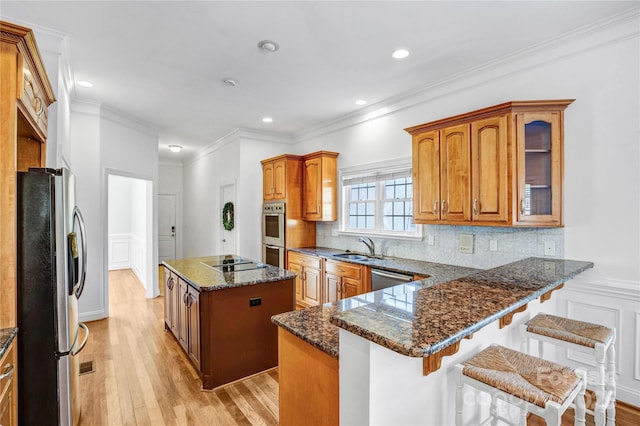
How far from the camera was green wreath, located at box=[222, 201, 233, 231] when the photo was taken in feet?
18.5

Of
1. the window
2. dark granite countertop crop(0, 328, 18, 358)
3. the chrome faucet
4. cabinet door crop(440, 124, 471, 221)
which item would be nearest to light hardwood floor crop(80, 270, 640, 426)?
dark granite countertop crop(0, 328, 18, 358)

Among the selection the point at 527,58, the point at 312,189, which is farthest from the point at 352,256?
the point at 527,58

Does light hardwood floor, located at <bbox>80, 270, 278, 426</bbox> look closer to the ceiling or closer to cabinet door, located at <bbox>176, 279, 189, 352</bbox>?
cabinet door, located at <bbox>176, 279, 189, 352</bbox>

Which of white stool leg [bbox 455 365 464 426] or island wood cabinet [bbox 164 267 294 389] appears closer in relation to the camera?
white stool leg [bbox 455 365 464 426]

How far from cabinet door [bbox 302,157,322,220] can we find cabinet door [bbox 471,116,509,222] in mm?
2313

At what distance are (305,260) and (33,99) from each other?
10.9ft

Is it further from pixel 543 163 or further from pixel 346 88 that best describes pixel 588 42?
pixel 346 88

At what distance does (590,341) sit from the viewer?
5.49 feet

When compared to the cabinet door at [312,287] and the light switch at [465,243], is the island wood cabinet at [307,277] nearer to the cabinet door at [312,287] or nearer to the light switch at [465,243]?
the cabinet door at [312,287]

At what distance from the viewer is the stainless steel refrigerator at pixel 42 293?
5.01ft

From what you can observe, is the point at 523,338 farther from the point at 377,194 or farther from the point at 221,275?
the point at 377,194

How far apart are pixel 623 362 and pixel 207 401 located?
3092mm

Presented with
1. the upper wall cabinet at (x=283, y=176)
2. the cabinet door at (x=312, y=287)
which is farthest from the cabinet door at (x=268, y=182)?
the cabinet door at (x=312, y=287)

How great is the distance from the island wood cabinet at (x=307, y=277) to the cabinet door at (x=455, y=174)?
1879mm
